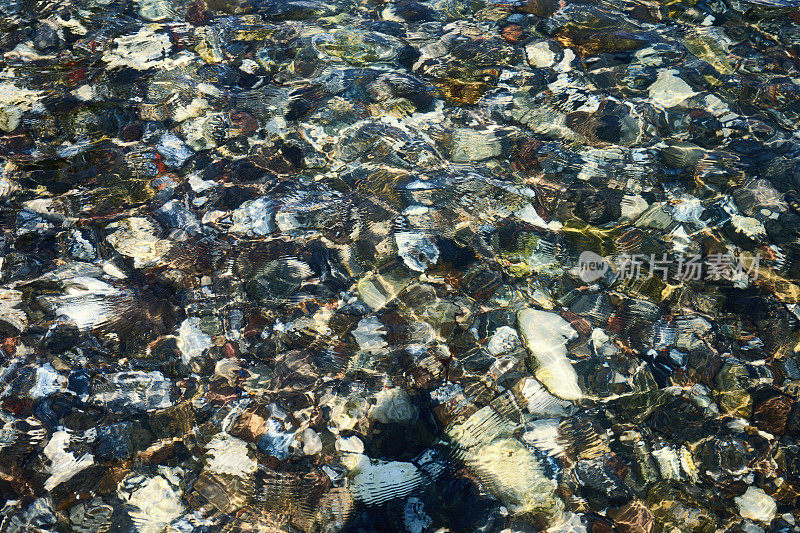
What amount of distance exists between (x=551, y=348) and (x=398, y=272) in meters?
0.65

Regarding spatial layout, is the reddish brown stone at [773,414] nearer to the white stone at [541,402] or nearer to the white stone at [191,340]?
the white stone at [541,402]

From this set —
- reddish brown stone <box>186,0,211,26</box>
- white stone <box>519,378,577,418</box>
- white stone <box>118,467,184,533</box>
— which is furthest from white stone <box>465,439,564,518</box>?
reddish brown stone <box>186,0,211,26</box>

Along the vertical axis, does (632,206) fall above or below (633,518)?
above

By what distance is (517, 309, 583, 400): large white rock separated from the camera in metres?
2.07

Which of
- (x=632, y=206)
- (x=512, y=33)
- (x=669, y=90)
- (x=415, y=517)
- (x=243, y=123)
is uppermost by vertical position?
(x=512, y=33)

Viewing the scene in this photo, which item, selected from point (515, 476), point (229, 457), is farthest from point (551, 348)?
point (229, 457)

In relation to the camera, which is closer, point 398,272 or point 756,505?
point 756,505

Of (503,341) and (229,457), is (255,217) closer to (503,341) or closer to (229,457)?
(229,457)

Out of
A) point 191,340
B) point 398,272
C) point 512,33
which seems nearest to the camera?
point 191,340

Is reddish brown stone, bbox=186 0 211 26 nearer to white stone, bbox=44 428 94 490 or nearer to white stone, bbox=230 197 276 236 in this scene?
white stone, bbox=230 197 276 236

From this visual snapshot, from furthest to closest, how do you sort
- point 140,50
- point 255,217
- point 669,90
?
point 140,50 → point 669,90 → point 255,217

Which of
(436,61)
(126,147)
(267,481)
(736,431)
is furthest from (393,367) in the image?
(436,61)

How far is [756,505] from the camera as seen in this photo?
5.90 feet

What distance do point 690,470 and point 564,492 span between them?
1.36 ft
